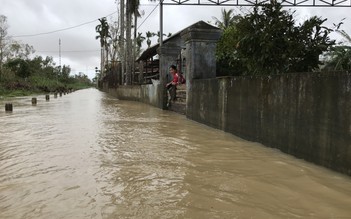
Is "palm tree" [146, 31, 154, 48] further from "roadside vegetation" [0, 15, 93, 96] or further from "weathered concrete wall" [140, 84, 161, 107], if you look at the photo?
"weathered concrete wall" [140, 84, 161, 107]

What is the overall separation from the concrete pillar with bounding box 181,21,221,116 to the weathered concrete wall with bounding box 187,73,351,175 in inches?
88.9

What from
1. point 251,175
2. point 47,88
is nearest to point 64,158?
point 251,175

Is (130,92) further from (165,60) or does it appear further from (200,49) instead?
(200,49)

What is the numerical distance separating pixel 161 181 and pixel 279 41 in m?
5.10

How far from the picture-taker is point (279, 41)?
325 inches

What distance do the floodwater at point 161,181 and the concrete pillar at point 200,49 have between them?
3.99 m

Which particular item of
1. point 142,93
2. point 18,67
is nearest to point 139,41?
point 18,67

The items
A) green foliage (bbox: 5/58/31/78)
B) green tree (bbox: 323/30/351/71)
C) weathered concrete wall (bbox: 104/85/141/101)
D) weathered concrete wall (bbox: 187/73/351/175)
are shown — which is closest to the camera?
weathered concrete wall (bbox: 187/73/351/175)

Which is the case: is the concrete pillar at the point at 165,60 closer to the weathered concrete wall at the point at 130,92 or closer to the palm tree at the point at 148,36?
the weathered concrete wall at the point at 130,92

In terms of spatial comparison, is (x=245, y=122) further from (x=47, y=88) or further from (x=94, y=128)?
(x=47, y=88)

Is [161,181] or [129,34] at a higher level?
[129,34]

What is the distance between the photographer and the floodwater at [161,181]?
3459mm

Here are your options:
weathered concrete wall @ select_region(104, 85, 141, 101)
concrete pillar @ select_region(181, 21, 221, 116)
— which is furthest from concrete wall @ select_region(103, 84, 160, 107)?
concrete pillar @ select_region(181, 21, 221, 116)

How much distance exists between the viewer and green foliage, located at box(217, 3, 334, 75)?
8.20m
